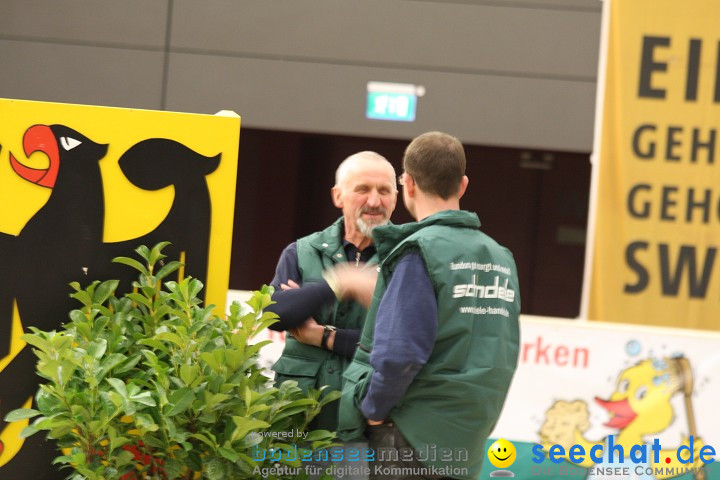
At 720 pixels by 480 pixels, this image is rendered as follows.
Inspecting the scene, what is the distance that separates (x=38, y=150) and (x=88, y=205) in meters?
0.22

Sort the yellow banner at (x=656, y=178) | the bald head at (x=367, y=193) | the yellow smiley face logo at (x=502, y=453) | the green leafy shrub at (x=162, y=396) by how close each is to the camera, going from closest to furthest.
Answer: the green leafy shrub at (x=162, y=396), the bald head at (x=367, y=193), the yellow smiley face logo at (x=502, y=453), the yellow banner at (x=656, y=178)

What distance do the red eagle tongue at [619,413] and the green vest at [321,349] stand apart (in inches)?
95.9

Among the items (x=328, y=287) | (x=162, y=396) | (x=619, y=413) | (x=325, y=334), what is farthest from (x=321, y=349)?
(x=619, y=413)

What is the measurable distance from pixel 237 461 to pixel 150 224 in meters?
0.82

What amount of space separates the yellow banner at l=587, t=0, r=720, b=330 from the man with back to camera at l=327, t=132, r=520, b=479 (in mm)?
3653

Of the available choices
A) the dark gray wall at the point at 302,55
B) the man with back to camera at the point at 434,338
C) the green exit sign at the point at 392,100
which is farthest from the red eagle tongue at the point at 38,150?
the green exit sign at the point at 392,100

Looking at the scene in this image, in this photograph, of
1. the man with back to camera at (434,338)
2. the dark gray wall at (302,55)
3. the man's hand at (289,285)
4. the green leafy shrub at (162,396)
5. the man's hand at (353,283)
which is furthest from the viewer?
the dark gray wall at (302,55)

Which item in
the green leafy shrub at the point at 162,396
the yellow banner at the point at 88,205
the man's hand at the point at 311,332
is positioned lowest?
the green leafy shrub at the point at 162,396

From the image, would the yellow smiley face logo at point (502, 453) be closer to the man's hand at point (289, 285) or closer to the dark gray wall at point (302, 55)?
the man's hand at point (289, 285)

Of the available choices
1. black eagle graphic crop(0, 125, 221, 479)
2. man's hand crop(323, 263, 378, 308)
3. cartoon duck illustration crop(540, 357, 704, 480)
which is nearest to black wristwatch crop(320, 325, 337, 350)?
man's hand crop(323, 263, 378, 308)

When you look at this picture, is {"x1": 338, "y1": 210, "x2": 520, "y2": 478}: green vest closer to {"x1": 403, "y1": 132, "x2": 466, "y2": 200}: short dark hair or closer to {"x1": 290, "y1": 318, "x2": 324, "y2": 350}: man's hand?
{"x1": 403, "y1": 132, "x2": 466, "y2": 200}: short dark hair

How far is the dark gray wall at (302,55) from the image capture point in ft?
25.9

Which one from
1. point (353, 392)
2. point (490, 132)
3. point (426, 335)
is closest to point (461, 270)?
point (426, 335)

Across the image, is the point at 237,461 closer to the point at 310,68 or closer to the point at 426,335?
the point at 426,335
